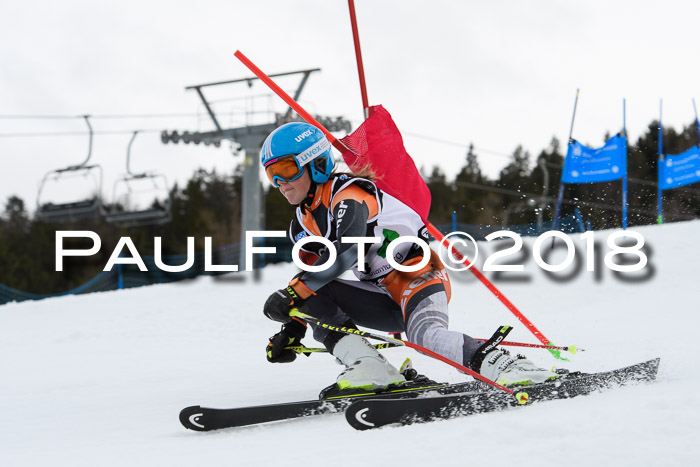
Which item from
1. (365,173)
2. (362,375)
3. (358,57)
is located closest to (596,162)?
(358,57)

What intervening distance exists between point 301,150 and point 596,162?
9.81 metres

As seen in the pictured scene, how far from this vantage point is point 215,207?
56.2 meters

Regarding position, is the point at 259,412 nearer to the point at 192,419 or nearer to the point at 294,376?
the point at 192,419

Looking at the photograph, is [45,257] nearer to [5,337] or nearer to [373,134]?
[5,337]

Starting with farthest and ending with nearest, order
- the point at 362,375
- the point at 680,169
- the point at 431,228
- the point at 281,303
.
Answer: the point at 680,169
the point at 431,228
the point at 362,375
the point at 281,303

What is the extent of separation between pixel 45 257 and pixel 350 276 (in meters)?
39.7

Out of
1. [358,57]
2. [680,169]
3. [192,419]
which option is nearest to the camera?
[192,419]

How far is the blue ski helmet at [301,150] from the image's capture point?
122 inches

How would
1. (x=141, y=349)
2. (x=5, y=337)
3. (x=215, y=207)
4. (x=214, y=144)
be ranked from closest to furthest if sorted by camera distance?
(x=141, y=349) < (x=5, y=337) < (x=214, y=144) < (x=215, y=207)

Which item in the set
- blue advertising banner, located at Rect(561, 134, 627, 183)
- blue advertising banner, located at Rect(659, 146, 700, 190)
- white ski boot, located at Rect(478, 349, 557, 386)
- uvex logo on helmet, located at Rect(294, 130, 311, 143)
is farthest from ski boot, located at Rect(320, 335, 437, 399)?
blue advertising banner, located at Rect(659, 146, 700, 190)

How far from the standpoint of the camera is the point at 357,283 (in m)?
3.35

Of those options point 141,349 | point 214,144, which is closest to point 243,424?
point 141,349

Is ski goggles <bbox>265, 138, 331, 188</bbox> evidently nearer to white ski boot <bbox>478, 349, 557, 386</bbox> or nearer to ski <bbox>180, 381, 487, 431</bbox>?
ski <bbox>180, 381, 487, 431</bbox>

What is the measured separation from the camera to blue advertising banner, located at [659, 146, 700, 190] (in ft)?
40.1
